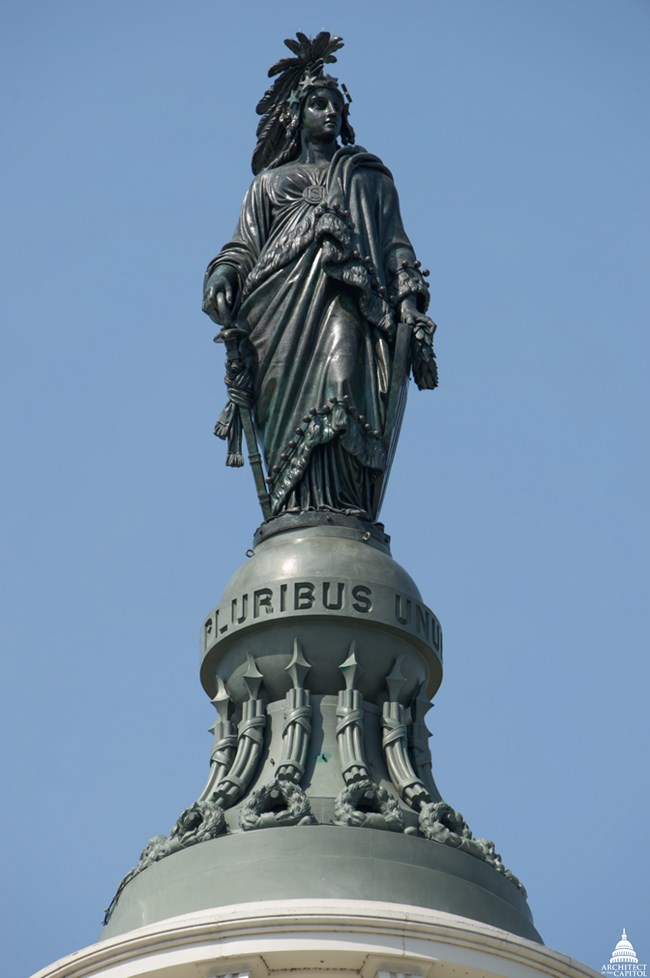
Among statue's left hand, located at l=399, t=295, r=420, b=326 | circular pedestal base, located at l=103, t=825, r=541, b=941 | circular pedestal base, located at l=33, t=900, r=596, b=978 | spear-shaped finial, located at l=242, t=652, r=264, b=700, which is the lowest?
circular pedestal base, located at l=33, t=900, r=596, b=978

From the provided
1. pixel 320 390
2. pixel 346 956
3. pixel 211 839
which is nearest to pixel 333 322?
pixel 320 390

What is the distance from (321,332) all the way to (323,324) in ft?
0.32

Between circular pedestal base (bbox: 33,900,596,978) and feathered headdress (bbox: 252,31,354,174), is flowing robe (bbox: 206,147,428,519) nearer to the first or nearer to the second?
feathered headdress (bbox: 252,31,354,174)

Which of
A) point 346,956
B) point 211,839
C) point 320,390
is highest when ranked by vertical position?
point 320,390

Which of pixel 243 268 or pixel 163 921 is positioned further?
pixel 243 268

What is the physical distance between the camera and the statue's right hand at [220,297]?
70.7 feet

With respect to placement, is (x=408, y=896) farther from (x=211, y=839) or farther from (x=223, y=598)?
(x=223, y=598)

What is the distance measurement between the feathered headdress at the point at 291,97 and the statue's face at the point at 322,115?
10 cm

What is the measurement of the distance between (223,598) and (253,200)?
4769 mm

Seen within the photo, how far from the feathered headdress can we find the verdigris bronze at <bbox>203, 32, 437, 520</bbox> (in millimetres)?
976

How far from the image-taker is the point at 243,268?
22016mm

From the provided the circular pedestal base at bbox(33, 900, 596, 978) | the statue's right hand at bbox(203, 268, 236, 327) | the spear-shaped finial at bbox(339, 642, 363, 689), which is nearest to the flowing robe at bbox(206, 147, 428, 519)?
the statue's right hand at bbox(203, 268, 236, 327)

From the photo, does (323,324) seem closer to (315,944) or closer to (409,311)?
(409,311)

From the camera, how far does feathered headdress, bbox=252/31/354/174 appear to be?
23.4 metres
